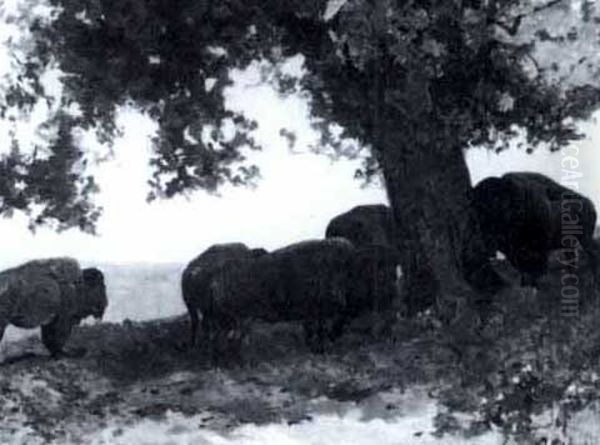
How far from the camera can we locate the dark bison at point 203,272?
6398 millimetres

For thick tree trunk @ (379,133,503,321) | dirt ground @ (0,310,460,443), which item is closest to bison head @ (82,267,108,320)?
dirt ground @ (0,310,460,443)

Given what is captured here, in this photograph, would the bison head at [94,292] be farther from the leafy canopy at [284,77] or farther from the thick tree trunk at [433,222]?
the thick tree trunk at [433,222]

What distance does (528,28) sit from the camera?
6.39 m

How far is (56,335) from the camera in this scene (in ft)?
20.9

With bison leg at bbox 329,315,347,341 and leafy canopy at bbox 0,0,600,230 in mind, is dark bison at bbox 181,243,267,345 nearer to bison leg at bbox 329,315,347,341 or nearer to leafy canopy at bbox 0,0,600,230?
leafy canopy at bbox 0,0,600,230

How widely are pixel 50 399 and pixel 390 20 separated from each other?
2.66 m

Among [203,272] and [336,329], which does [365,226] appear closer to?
[336,329]

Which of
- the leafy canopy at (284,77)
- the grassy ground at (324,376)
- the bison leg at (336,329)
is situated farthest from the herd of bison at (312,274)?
the leafy canopy at (284,77)

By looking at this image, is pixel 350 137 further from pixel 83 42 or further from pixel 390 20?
pixel 83 42

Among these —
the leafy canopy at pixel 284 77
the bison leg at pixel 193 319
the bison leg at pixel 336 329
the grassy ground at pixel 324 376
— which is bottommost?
the grassy ground at pixel 324 376

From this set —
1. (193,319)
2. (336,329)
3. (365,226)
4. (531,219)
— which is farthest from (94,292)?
(531,219)

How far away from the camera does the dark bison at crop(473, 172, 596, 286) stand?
247 inches

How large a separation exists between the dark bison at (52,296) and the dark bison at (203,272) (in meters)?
0.46

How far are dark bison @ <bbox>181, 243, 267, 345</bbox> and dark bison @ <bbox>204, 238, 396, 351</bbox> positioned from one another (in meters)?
0.05
